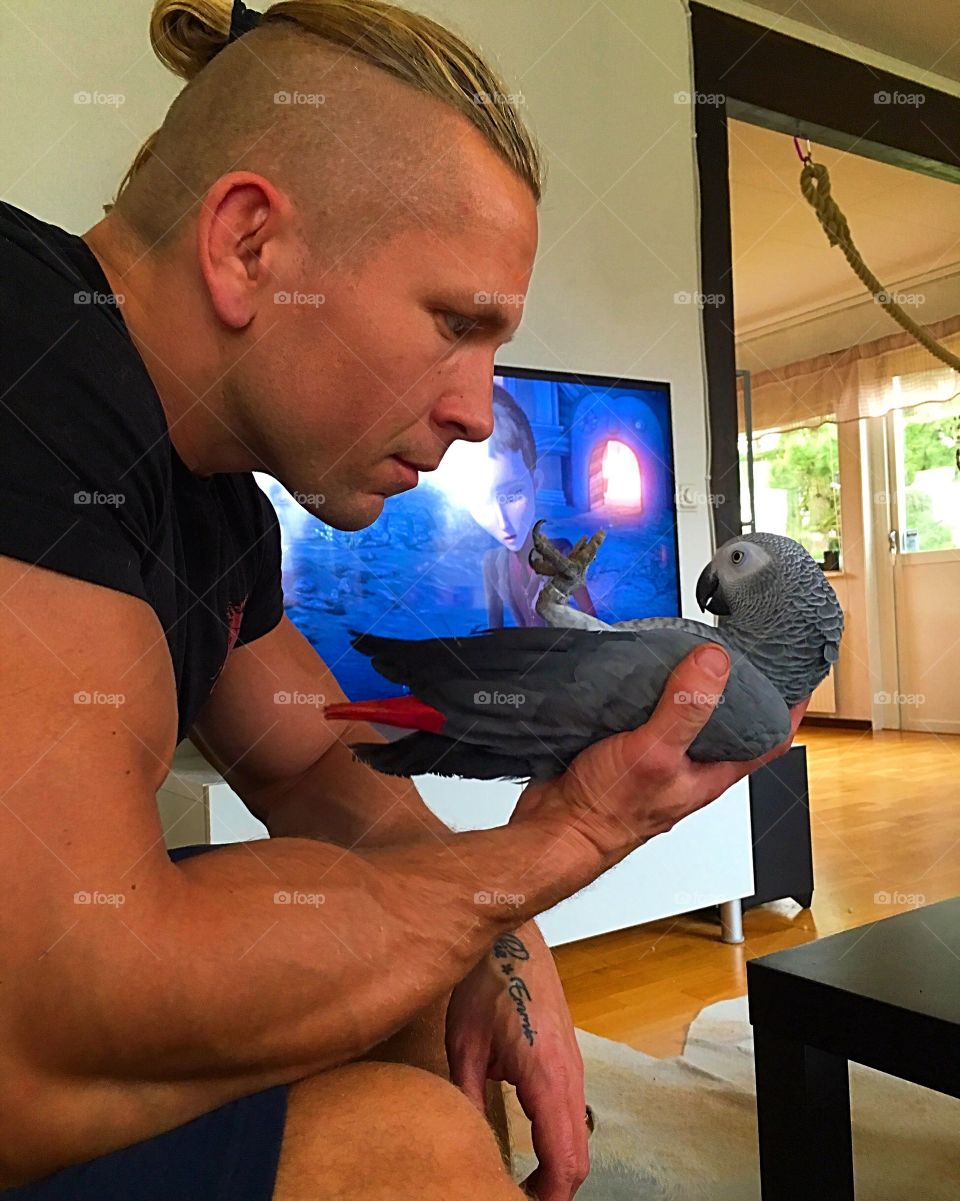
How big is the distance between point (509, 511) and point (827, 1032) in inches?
47.5

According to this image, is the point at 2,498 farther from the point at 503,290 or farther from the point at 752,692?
the point at 752,692

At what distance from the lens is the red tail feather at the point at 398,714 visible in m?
0.69

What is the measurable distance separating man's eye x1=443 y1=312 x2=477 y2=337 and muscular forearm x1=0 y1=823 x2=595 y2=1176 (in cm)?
32

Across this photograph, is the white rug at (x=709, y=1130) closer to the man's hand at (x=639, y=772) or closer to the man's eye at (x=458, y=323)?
the man's hand at (x=639, y=772)

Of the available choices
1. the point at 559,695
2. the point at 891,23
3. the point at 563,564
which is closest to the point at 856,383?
the point at 891,23

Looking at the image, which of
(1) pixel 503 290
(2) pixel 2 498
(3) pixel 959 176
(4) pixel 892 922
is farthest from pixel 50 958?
(3) pixel 959 176

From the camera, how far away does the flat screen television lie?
1754mm

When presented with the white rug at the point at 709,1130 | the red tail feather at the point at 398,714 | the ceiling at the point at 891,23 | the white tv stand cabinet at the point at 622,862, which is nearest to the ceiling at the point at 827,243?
the ceiling at the point at 891,23

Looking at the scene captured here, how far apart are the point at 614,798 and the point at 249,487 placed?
1.28ft

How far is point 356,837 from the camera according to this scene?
81 centimetres

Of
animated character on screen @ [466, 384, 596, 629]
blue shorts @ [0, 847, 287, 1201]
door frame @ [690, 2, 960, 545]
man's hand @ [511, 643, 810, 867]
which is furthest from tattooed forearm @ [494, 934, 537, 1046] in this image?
door frame @ [690, 2, 960, 545]

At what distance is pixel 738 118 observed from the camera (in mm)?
2496

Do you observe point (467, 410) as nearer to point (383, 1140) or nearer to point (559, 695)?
point (559, 695)

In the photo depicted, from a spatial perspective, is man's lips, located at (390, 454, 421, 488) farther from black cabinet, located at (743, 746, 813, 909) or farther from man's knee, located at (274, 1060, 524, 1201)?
black cabinet, located at (743, 746, 813, 909)
